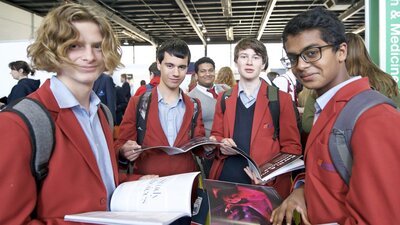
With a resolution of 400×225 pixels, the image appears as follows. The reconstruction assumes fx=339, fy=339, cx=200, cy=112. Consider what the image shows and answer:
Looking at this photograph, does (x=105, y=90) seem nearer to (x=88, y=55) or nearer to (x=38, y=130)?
(x=88, y=55)

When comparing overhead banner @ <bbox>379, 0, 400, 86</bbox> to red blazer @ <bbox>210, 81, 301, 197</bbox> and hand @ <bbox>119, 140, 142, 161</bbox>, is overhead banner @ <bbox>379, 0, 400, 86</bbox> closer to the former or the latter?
red blazer @ <bbox>210, 81, 301, 197</bbox>

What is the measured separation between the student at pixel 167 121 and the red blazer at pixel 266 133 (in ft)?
0.63

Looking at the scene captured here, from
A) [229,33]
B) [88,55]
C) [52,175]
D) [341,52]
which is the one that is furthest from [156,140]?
[229,33]

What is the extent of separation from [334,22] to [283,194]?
120cm

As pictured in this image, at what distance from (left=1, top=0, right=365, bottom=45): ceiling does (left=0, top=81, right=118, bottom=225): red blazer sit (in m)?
9.47

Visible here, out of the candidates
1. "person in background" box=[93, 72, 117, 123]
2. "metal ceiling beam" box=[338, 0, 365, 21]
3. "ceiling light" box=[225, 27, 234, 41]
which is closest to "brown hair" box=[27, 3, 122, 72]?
"person in background" box=[93, 72, 117, 123]

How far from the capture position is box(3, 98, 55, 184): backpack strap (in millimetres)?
964

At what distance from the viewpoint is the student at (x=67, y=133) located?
0.91 metres

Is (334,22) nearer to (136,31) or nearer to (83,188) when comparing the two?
(83,188)

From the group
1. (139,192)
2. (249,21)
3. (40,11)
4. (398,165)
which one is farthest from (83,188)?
(249,21)

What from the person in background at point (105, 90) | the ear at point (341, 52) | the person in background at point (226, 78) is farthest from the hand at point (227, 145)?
the person in background at point (226, 78)

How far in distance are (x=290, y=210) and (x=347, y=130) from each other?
0.37 m

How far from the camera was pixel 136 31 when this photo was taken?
16469 mm

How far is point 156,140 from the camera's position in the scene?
2.20 metres
